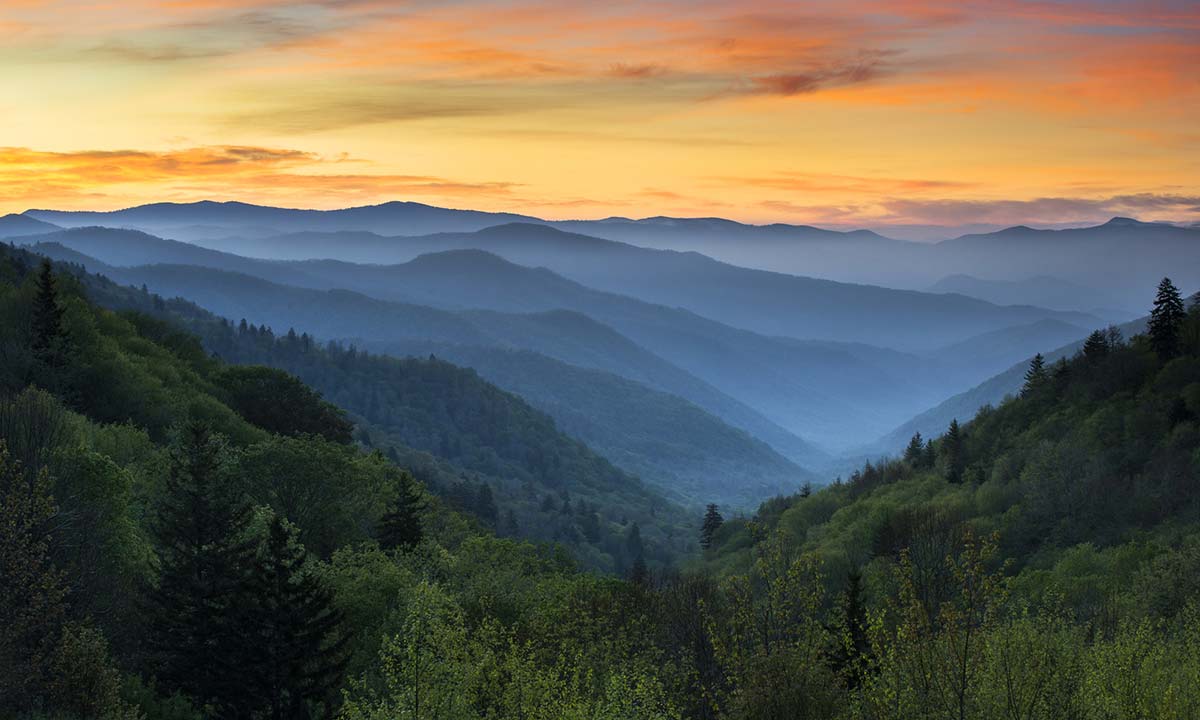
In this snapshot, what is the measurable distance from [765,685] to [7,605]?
926 inches

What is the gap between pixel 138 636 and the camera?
39.0 meters

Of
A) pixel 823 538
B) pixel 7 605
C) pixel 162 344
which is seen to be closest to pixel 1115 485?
pixel 823 538

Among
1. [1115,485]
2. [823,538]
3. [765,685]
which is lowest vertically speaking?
[823,538]

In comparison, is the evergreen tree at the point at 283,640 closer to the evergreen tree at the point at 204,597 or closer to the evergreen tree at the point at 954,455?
the evergreen tree at the point at 204,597

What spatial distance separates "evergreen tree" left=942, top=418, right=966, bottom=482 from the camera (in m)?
115

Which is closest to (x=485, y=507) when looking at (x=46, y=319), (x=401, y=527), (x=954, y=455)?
(x=954, y=455)

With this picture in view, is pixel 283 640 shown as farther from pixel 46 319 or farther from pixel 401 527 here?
pixel 46 319

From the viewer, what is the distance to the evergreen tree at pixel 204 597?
3453 cm

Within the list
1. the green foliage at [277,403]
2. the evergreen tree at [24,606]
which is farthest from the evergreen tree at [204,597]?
the green foliage at [277,403]

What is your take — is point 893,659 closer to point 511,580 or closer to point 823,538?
point 511,580

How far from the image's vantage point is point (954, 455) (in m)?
119

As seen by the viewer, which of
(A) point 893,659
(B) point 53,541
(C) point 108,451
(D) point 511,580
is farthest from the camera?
(C) point 108,451

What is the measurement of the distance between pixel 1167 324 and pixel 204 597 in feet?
307

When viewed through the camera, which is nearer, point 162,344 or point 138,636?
point 138,636
